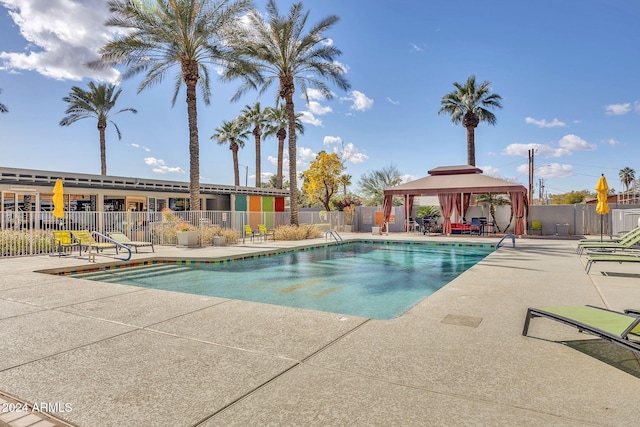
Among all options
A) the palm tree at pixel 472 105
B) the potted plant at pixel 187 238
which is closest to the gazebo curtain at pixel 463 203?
the palm tree at pixel 472 105

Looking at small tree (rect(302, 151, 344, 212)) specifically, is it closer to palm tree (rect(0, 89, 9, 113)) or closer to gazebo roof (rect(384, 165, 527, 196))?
gazebo roof (rect(384, 165, 527, 196))

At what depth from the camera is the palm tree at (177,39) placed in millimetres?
→ 14969

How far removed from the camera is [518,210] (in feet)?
65.8

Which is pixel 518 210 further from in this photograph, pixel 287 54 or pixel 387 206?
pixel 287 54

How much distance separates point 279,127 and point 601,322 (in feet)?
104

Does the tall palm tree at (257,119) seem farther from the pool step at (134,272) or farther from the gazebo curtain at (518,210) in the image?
the pool step at (134,272)

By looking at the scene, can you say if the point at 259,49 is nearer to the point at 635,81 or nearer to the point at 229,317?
the point at 229,317

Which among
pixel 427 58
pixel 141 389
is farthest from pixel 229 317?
pixel 427 58

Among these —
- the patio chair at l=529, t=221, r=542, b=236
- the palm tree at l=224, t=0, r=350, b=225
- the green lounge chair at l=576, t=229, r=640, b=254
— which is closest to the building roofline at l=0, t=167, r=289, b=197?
the palm tree at l=224, t=0, r=350, b=225

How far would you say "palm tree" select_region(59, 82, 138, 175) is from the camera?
27.0m

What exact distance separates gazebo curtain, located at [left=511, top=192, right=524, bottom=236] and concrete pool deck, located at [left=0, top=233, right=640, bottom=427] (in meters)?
15.6

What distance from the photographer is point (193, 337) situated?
3.93m

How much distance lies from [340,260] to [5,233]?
423 inches

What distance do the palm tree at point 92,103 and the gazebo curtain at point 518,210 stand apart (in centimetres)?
2826
